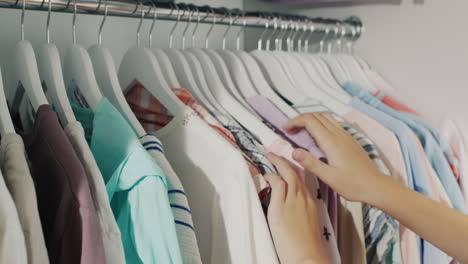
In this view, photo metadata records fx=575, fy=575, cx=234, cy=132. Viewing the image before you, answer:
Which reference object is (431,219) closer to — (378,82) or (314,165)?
(314,165)

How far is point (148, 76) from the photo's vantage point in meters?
0.87

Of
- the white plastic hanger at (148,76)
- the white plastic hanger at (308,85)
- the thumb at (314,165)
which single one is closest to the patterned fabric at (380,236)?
the thumb at (314,165)

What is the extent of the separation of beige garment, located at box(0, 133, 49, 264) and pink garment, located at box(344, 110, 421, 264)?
1.98ft

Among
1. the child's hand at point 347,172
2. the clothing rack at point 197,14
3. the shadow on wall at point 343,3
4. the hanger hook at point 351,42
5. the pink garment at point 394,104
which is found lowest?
the child's hand at point 347,172

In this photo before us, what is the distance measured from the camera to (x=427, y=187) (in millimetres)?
974

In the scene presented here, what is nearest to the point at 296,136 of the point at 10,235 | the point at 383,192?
the point at 383,192

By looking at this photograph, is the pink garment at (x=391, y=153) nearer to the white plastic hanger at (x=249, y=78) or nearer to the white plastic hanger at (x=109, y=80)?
the white plastic hanger at (x=249, y=78)

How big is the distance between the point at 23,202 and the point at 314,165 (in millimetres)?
431

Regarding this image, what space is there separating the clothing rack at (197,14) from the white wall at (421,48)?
5cm

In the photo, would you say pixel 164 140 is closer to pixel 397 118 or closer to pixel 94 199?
pixel 94 199

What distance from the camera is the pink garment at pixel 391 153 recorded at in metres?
0.92

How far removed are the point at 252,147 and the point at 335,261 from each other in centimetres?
20

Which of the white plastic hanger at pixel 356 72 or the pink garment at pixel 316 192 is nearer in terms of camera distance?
the pink garment at pixel 316 192

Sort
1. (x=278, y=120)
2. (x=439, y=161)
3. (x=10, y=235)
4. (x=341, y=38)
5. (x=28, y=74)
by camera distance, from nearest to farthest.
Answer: (x=10, y=235) < (x=28, y=74) < (x=278, y=120) < (x=439, y=161) < (x=341, y=38)
